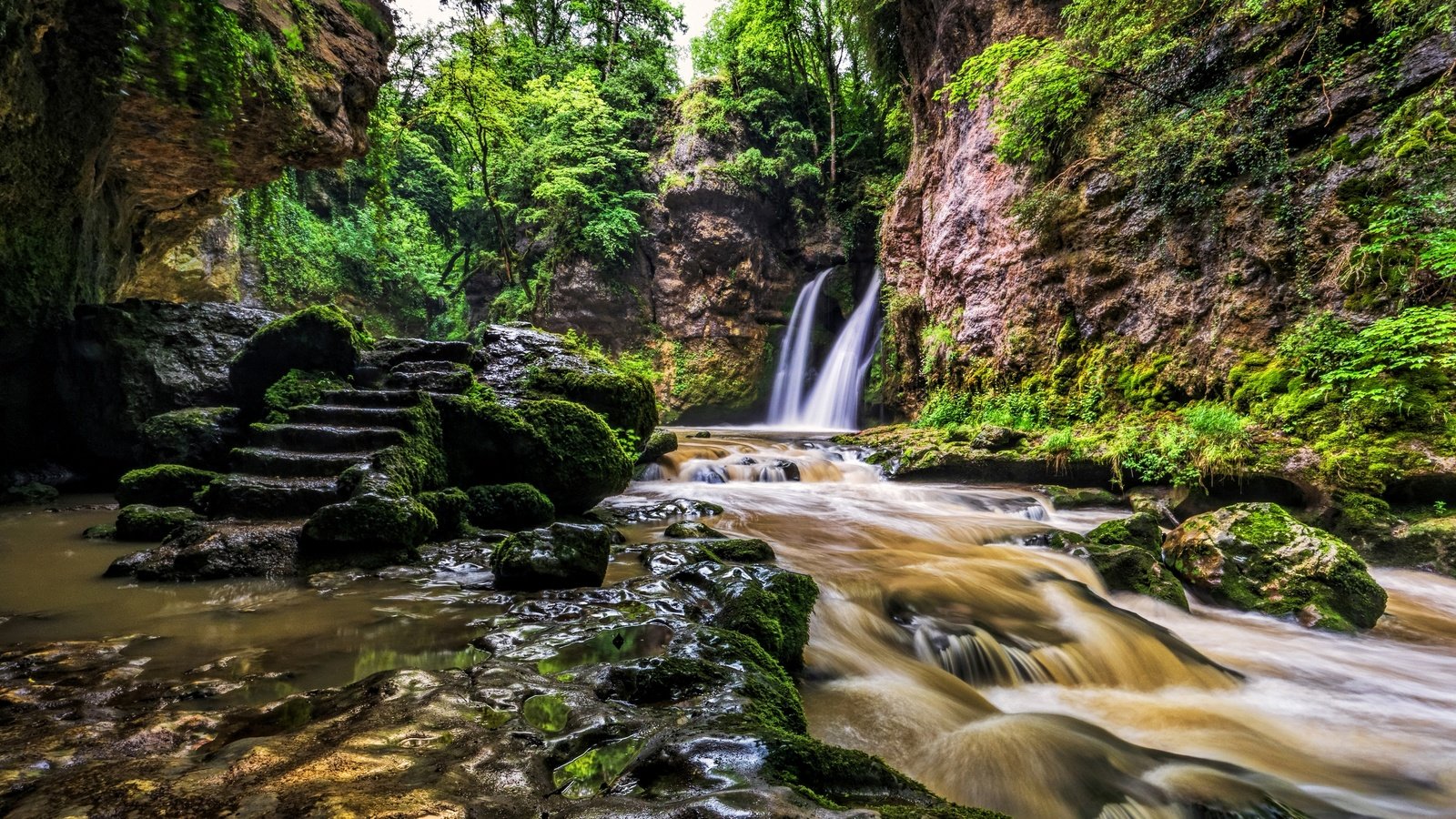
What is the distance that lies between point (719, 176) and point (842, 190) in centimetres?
438

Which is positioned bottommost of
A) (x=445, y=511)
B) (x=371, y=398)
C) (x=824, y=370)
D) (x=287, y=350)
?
(x=445, y=511)

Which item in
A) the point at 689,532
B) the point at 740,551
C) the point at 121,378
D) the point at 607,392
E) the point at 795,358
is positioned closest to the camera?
the point at 740,551

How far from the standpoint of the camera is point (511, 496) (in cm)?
539

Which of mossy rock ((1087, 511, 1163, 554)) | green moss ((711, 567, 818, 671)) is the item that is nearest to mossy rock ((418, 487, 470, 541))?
green moss ((711, 567, 818, 671))

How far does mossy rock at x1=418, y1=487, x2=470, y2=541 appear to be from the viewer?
4.67 meters

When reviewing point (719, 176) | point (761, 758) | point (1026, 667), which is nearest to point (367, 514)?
A: point (761, 758)

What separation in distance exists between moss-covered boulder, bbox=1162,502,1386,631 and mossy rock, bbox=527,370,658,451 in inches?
235

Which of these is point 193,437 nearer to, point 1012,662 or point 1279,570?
point 1012,662

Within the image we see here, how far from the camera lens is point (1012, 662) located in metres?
3.57

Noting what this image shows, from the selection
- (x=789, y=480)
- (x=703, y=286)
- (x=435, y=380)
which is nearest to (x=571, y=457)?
(x=435, y=380)

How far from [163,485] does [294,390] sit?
5.62 ft

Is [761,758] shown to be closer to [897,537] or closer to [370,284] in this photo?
[897,537]

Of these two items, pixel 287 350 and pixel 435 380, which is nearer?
pixel 435 380

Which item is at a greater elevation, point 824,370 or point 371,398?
point 824,370
